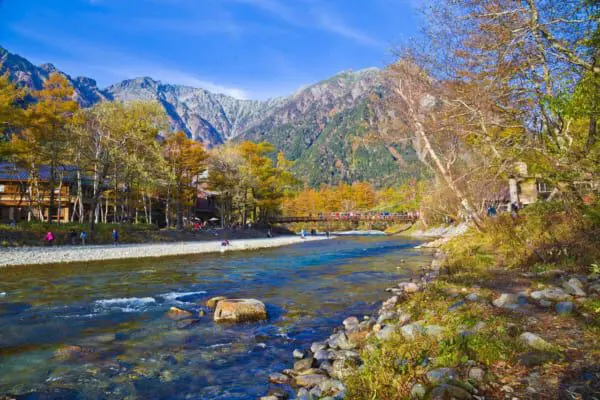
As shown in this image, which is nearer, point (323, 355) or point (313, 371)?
point (313, 371)

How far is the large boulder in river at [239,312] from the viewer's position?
8664mm

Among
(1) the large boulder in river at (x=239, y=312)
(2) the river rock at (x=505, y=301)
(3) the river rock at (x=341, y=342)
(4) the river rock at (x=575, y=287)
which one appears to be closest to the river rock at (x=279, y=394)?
(3) the river rock at (x=341, y=342)

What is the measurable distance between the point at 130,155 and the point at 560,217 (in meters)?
31.9

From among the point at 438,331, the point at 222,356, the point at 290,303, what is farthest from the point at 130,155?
the point at 438,331

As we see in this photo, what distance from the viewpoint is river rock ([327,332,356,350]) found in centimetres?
636

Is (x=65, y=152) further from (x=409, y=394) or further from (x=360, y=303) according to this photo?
(x=409, y=394)

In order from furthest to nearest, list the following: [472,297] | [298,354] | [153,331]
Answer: [153,331] → [472,297] → [298,354]

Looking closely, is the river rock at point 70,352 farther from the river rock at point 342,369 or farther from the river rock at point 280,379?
the river rock at point 342,369

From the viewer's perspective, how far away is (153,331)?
25.9 ft

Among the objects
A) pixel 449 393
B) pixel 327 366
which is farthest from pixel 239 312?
pixel 449 393

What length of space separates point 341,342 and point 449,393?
3168mm

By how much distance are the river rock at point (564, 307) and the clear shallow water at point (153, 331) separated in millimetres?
4154

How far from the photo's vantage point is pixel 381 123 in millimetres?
15625

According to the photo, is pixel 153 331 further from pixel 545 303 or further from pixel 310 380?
pixel 545 303
